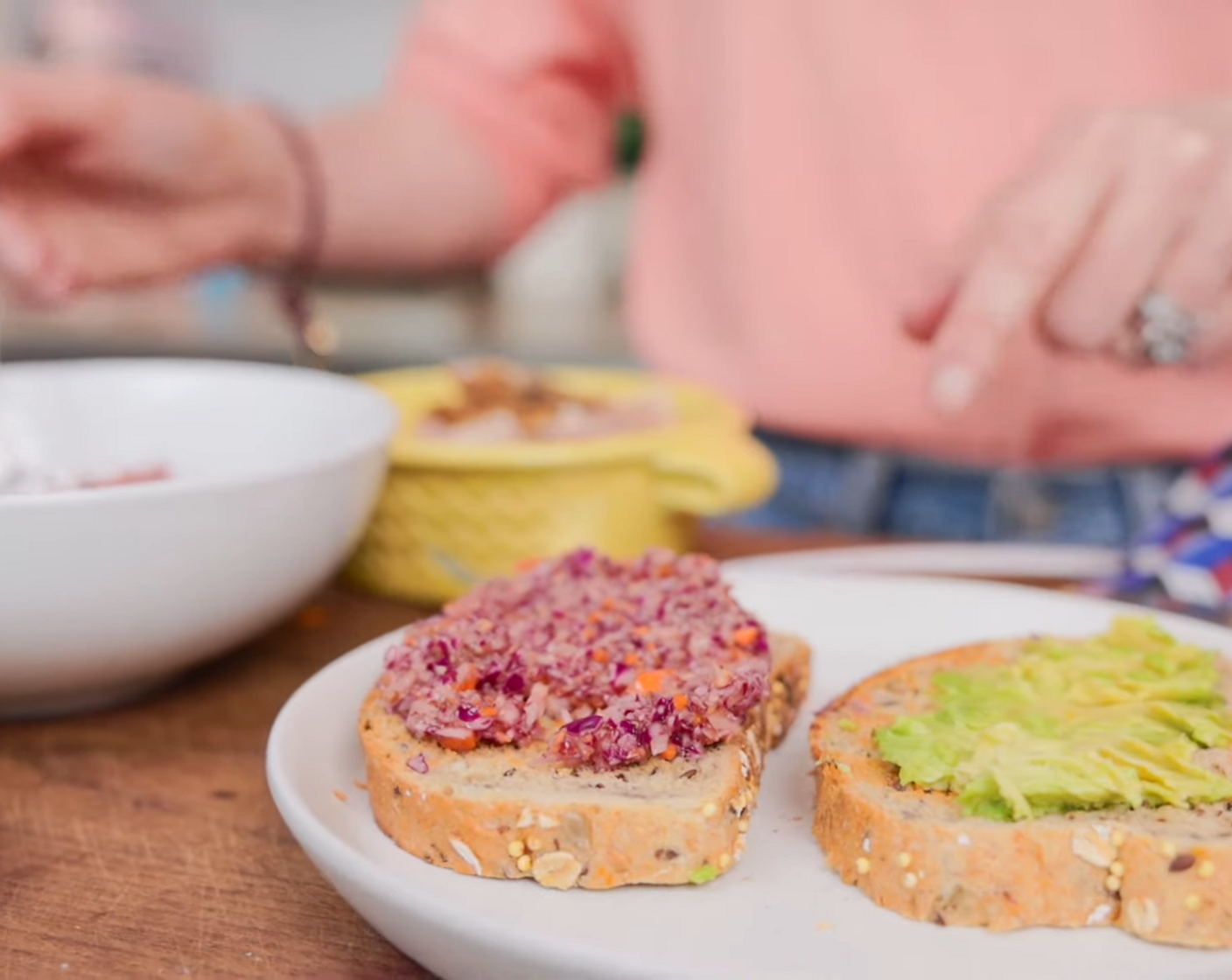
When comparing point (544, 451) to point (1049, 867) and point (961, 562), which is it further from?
point (1049, 867)

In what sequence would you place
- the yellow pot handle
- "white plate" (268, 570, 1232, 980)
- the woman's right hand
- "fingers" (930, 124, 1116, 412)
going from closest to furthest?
1. "white plate" (268, 570, 1232, 980)
2. "fingers" (930, 124, 1116, 412)
3. the yellow pot handle
4. the woman's right hand

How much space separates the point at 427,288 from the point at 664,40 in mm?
2467

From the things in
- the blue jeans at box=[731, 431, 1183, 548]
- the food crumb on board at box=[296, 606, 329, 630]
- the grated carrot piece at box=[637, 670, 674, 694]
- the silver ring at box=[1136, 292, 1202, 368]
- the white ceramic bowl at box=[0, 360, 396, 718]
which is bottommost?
the food crumb on board at box=[296, 606, 329, 630]

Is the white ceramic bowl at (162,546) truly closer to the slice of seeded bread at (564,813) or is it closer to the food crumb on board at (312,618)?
the food crumb on board at (312,618)

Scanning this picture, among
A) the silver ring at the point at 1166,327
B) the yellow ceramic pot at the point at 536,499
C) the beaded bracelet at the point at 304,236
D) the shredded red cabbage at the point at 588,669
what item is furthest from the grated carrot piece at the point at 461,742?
the beaded bracelet at the point at 304,236

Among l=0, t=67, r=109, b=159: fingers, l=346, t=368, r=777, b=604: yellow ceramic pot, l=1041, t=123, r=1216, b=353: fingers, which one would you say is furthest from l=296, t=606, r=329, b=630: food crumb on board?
l=1041, t=123, r=1216, b=353: fingers

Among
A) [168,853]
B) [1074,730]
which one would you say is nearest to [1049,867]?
[1074,730]

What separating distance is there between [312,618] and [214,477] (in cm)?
27

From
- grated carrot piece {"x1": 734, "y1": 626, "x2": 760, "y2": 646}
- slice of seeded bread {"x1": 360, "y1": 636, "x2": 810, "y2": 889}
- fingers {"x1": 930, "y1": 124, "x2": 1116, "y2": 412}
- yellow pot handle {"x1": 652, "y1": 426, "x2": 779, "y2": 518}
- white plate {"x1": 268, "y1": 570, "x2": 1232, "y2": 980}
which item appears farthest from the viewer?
yellow pot handle {"x1": 652, "y1": 426, "x2": 779, "y2": 518}

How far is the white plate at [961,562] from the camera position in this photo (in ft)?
4.01

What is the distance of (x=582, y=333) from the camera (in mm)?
3658

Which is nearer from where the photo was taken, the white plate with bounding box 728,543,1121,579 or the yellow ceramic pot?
the yellow ceramic pot

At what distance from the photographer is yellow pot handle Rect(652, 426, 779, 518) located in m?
1.08

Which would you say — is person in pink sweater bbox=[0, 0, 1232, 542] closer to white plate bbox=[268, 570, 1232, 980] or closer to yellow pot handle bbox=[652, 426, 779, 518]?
yellow pot handle bbox=[652, 426, 779, 518]
